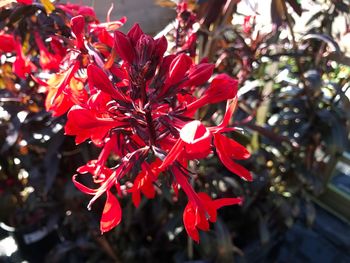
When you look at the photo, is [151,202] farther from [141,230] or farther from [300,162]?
[300,162]

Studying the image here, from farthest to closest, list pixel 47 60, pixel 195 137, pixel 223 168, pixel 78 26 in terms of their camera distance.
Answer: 1. pixel 223 168
2. pixel 47 60
3. pixel 78 26
4. pixel 195 137

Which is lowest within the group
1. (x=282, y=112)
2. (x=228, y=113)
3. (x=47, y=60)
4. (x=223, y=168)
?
(x=223, y=168)

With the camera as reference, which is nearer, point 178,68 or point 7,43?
point 178,68

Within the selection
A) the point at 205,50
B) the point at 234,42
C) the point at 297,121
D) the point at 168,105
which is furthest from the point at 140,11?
the point at 168,105

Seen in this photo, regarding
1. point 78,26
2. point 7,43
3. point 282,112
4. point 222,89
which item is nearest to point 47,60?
point 7,43

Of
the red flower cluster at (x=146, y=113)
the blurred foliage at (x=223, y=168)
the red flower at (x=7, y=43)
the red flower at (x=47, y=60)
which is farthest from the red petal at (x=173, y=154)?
the blurred foliage at (x=223, y=168)

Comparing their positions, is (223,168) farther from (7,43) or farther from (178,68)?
(178,68)

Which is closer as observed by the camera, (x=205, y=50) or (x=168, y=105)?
(x=168, y=105)

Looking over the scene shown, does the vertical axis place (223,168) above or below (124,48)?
below

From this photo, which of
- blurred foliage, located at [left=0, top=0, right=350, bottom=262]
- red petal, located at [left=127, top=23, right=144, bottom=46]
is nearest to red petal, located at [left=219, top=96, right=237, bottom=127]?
red petal, located at [left=127, top=23, right=144, bottom=46]

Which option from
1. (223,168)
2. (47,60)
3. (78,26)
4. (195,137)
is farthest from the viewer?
(223,168)
